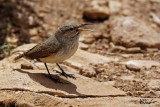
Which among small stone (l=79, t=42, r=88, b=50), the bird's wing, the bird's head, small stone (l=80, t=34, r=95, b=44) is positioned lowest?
small stone (l=79, t=42, r=88, b=50)

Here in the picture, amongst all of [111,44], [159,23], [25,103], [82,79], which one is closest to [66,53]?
[82,79]

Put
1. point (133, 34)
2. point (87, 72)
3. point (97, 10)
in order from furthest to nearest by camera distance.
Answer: point (97, 10)
point (133, 34)
point (87, 72)

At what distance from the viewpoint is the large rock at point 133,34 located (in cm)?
828

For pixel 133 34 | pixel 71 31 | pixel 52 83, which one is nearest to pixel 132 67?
pixel 133 34

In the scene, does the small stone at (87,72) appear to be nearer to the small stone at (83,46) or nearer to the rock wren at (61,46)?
the rock wren at (61,46)

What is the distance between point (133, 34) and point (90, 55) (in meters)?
1.75

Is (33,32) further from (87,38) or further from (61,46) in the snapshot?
(61,46)

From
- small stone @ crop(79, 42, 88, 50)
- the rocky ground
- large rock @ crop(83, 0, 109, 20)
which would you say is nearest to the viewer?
the rocky ground

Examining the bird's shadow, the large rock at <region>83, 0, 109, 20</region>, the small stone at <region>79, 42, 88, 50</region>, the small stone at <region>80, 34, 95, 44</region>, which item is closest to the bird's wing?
the bird's shadow

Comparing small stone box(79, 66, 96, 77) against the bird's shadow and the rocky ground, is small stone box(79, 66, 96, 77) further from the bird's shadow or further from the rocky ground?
the bird's shadow

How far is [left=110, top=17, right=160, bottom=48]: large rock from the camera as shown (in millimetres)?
8281

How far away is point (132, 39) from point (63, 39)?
10.9ft

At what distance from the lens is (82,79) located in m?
6.16

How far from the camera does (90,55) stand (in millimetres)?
7723
